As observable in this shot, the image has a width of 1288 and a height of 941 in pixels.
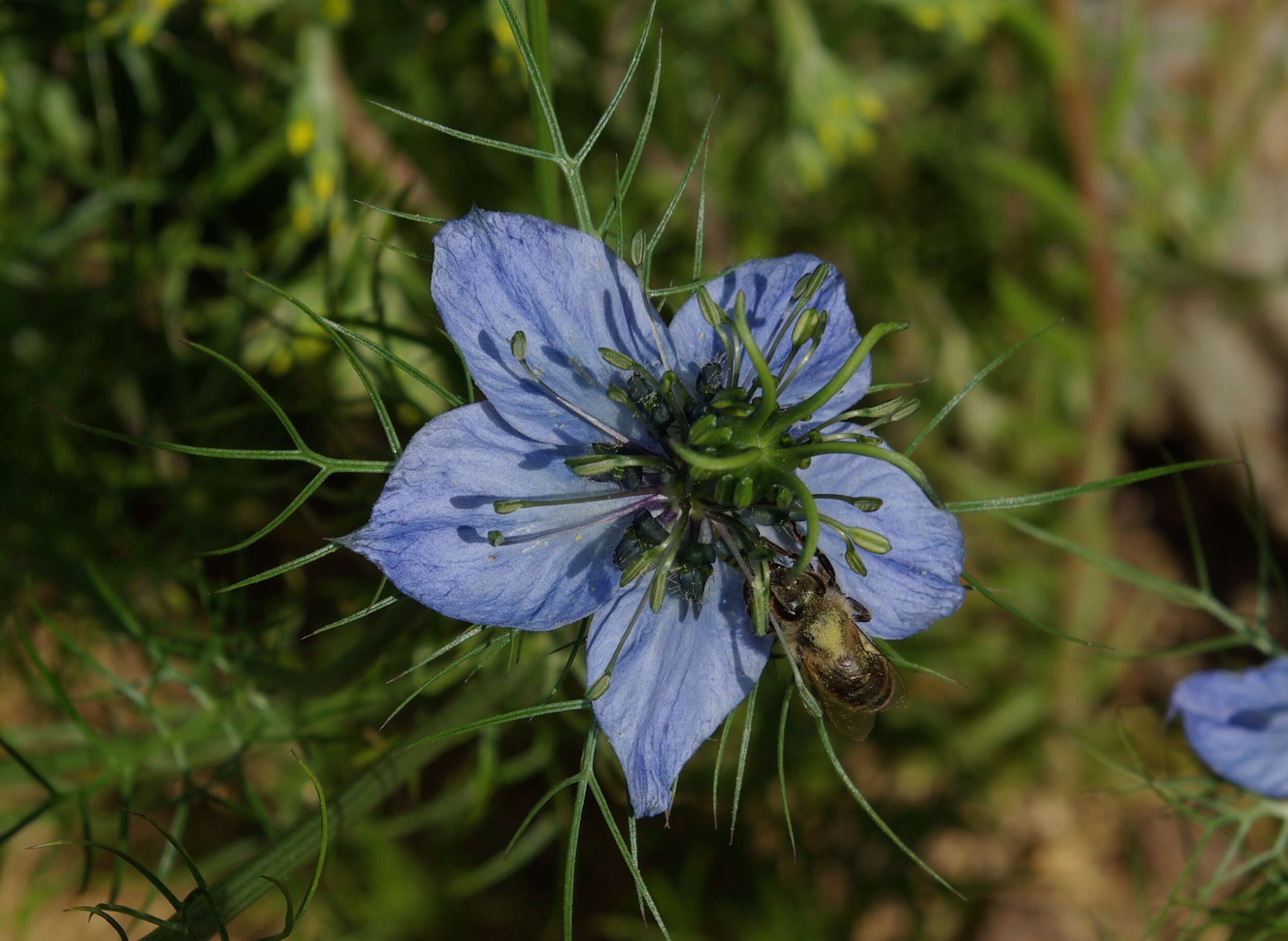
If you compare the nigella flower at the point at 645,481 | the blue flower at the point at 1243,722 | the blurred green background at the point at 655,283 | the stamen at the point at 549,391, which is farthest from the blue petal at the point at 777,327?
the blue flower at the point at 1243,722

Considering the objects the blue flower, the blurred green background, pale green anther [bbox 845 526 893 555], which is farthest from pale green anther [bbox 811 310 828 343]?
the blue flower

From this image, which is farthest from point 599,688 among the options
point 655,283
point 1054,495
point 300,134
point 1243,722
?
point 655,283

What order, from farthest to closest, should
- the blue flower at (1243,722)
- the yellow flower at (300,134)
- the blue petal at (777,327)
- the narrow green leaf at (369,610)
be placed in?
the yellow flower at (300,134) → the blue flower at (1243,722) → the blue petal at (777,327) → the narrow green leaf at (369,610)

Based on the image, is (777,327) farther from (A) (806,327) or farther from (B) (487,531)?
(B) (487,531)

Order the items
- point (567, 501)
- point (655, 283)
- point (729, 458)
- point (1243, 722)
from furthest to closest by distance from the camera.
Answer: point (655, 283)
point (1243, 722)
point (567, 501)
point (729, 458)

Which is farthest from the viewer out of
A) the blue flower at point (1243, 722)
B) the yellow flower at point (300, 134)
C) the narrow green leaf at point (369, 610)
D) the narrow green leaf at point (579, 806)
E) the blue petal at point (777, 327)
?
the yellow flower at point (300, 134)

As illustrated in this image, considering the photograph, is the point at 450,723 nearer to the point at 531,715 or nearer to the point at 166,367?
the point at 531,715

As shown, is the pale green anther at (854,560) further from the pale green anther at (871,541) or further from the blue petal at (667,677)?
the blue petal at (667,677)
